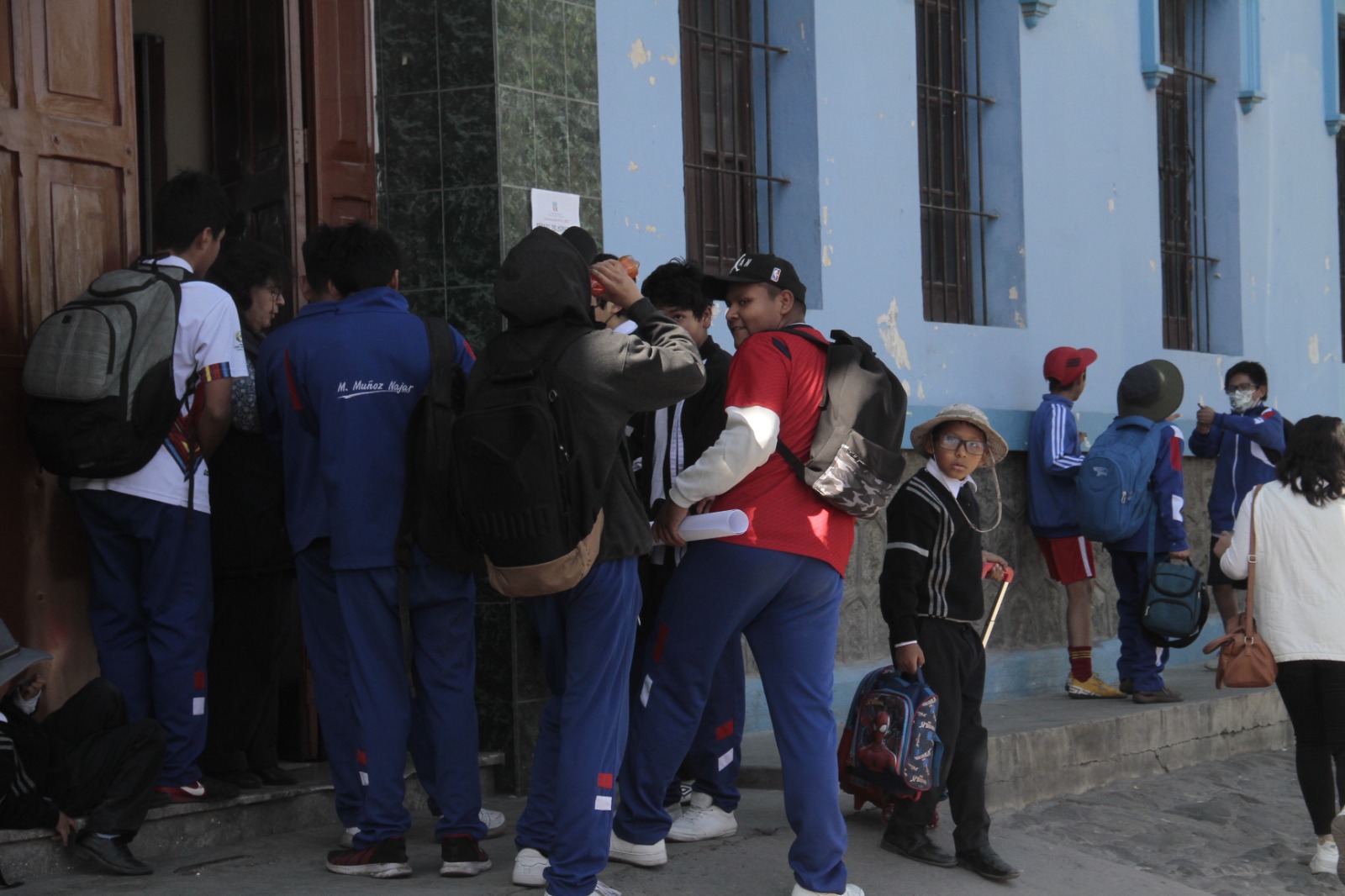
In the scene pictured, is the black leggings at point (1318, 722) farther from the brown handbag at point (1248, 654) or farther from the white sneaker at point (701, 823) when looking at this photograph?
the white sneaker at point (701, 823)

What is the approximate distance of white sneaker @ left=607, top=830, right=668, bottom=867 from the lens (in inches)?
206

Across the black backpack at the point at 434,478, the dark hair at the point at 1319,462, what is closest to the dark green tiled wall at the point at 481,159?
the black backpack at the point at 434,478

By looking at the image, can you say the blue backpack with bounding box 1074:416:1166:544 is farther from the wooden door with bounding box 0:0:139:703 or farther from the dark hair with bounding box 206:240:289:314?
the wooden door with bounding box 0:0:139:703

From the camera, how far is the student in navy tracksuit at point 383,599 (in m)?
5.00

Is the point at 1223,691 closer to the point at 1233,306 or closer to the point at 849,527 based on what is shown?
the point at 1233,306

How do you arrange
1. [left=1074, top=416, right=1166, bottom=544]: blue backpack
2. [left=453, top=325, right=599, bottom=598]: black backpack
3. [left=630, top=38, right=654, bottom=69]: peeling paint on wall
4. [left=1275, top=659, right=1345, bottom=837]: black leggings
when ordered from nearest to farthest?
[left=453, top=325, right=599, bottom=598]: black backpack → [left=1275, top=659, right=1345, bottom=837]: black leggings → [left=630, top=38, right=654, bottom=69]: peeling paint on wall → [left=1074, top=416, right=1166, bottom=544]: blue backpack

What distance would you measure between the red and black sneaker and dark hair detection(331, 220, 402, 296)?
5.62 ft

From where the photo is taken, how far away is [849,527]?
5.10m

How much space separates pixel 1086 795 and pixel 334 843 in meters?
3.76

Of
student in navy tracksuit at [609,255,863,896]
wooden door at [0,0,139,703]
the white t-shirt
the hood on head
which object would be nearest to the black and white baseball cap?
A: student in navy tracksuit at [609,255,863,896]

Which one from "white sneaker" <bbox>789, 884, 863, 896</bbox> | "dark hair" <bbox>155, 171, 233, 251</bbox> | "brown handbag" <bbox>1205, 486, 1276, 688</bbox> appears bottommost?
"white sneaker" <bbox>789, 884, 863, 896</bbox>

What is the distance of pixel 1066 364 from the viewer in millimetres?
9141

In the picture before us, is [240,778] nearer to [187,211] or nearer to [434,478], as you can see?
[434,478]

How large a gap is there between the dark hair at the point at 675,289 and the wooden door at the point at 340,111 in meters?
1.44
